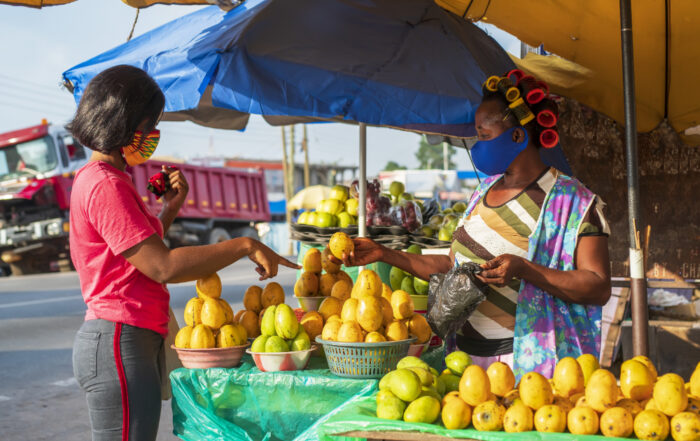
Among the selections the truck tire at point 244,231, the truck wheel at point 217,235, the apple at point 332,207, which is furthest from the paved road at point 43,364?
the truck tire at point 244,231

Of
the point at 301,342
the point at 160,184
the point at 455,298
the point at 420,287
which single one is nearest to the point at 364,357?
the point at 301,342

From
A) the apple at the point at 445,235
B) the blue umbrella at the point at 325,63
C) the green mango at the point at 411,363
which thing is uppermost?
the blue umbrella at the point at 325,63

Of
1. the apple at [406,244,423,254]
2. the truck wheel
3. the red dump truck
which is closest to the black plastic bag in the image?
the apple at [406,244,423,254]

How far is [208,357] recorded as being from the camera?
277 cm

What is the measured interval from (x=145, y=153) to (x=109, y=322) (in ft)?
2.05

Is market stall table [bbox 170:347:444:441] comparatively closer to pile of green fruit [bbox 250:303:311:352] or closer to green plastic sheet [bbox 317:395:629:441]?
pile of green fruit [bbox 250:303:311:352]

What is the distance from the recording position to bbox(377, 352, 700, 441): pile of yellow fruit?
6.13 feet

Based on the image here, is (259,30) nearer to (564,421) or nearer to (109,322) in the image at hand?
(109,322)

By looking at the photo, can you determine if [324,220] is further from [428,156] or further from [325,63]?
[428,156]

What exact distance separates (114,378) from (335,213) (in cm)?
291

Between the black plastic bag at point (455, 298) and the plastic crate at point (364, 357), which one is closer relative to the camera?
the black plastic bag at point (455, 298)

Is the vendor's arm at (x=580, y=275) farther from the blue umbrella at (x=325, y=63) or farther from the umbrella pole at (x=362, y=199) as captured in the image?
the umbrella pole at (x=362, y=199)

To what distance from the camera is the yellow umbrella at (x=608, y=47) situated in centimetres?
353

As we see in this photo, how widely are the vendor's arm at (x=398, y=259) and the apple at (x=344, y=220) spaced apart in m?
1.55
